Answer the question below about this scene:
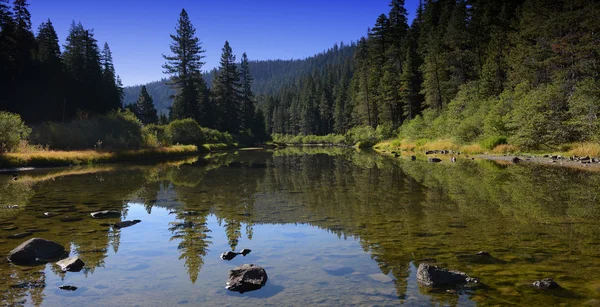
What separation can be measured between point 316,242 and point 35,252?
572 centimetres

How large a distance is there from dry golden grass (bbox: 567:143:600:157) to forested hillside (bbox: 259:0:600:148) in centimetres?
61

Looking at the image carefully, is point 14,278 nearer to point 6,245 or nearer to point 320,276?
point 6,245

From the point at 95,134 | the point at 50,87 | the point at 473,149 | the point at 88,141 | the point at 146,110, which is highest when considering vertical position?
the point at 146,110

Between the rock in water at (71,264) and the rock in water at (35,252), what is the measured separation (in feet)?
1.66

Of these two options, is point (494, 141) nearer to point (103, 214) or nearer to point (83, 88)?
point (103, 214)

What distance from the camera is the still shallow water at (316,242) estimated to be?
5.65 m

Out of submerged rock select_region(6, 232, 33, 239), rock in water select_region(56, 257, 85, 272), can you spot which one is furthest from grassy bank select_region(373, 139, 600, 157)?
submerged rock select_region(6, 232, 33, 239)

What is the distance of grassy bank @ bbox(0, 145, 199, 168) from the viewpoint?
87.1 feet

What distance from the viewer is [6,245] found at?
815 cm

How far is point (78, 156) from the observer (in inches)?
1216

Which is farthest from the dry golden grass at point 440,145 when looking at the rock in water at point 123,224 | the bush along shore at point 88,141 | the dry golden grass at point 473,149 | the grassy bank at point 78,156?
the rock in water at point 123,224

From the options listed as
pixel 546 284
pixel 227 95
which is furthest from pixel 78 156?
pixel 227 95

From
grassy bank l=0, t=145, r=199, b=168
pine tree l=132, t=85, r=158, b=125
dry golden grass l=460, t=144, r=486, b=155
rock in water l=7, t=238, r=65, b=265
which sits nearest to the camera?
rock in water l=7, t=238, r=65, b=265

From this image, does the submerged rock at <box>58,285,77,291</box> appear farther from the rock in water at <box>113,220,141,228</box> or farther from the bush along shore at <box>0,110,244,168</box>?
the bush along shore at <box>0,110,244,168</box>
